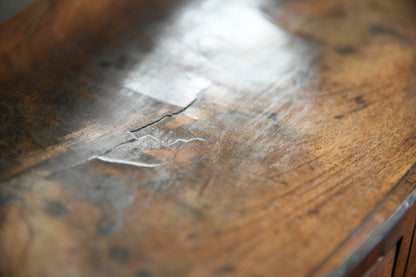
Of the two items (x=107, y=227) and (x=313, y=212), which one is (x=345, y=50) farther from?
(x=107, y=227)

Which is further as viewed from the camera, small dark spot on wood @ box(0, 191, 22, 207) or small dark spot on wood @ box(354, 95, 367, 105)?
small dark spot on wood @ box(354, 95, 367, 105)

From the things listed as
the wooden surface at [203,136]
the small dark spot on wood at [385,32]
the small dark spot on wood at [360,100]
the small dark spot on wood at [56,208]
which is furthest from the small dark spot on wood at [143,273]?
the small dark spot on wood at [385,32]

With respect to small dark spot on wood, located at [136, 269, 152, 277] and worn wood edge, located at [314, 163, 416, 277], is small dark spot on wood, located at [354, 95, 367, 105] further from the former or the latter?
small dark spot on wood, located at [136, 269, 152, 277]

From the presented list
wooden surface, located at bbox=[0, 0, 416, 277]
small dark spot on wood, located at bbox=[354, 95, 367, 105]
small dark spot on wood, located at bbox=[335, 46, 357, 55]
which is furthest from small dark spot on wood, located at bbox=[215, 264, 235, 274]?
small dark spot on wood, located at bbox=[335, 46, 357, 55]

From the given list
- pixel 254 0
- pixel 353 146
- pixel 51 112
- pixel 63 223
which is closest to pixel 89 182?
pixel 63 223

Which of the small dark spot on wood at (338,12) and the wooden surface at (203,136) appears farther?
the small dark spot on wood at (338,12)

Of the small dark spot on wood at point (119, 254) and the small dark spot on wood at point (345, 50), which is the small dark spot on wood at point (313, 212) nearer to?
the small dark spot on wood at point (119, 254)

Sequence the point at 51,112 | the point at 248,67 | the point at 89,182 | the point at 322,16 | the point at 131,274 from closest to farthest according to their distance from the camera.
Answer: the point at 131,274, the point at 89,182, the point at 51,112, the point at 248,67, the point at 322,16

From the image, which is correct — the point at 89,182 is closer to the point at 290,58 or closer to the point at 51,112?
the point at 51,112
